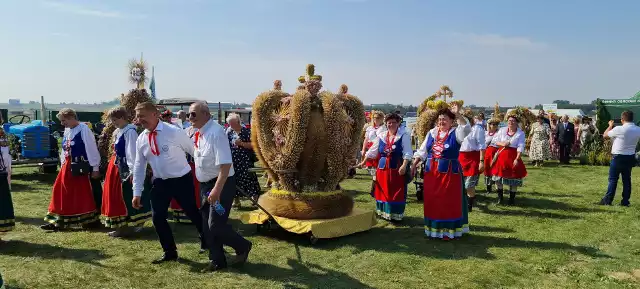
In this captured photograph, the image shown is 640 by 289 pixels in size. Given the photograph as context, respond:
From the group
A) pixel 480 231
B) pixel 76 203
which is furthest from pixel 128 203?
pixel 480 231

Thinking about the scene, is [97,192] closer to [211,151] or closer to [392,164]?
[211,151]

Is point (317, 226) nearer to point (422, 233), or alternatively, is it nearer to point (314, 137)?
point (314, 137)

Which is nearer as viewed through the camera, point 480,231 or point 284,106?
point 284,106

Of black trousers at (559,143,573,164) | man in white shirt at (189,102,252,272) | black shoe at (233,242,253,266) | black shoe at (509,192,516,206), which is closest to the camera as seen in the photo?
man in white shirt at (189,102,252,272)

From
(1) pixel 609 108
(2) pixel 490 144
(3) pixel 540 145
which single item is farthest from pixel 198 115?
(1) pixel 609 108

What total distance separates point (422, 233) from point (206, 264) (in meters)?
3.21

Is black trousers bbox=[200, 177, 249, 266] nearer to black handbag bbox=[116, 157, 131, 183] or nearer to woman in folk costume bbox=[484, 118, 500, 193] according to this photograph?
black handbag bbox=[116, 157, 131, 183]

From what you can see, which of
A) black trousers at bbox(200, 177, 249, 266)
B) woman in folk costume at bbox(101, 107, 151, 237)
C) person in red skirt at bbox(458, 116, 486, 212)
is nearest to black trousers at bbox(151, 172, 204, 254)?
black trousers at bbox(200, 177, 249, 266)

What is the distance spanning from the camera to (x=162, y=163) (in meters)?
5.02

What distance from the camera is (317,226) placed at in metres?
6.01

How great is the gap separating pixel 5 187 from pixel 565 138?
1700cm

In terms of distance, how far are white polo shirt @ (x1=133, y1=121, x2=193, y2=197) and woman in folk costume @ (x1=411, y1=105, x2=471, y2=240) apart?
3.30 m

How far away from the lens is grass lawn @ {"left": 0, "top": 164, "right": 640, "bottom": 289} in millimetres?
4875

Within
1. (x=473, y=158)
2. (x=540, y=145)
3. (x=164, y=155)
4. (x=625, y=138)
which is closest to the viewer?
(x=164, y=155)
